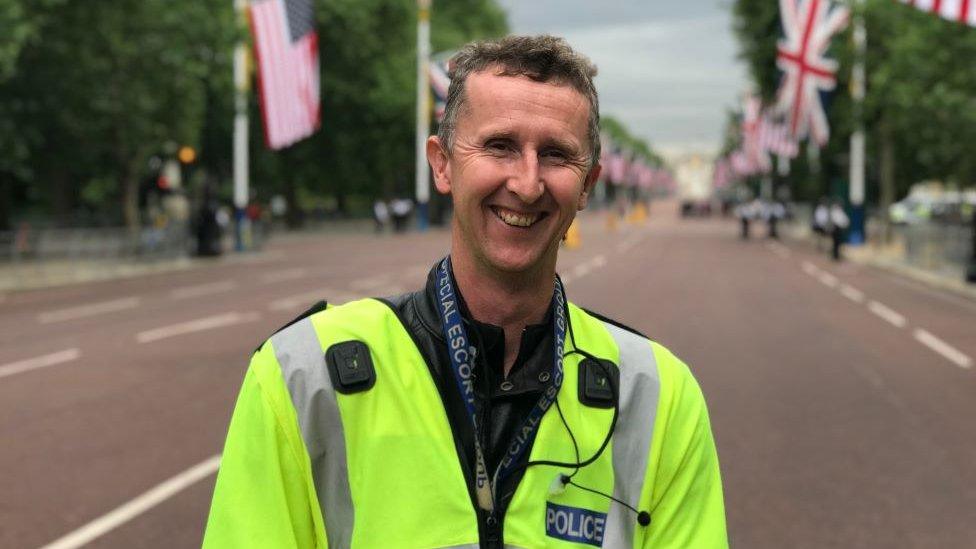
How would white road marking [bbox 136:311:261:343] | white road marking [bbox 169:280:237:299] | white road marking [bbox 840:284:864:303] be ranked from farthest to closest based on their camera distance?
white road marking [bbox 169:280:237:299]
white road marking [bbox 840:284:864:303]
white road marking [bbox 136:311:261:343]

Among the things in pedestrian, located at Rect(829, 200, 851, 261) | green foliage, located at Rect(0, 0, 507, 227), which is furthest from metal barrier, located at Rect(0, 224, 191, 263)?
pedestrian, located at Rect(829, 200, 851, 261)

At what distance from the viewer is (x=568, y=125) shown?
1.91 metres

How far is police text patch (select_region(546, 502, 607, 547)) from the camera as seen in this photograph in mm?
1880

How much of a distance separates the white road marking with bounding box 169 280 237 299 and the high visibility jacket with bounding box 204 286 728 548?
1933 centimetres

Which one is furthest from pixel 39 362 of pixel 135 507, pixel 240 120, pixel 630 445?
pixel 240 120

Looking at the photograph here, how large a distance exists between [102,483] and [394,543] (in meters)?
5.68

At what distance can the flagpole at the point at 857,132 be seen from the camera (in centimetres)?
3509

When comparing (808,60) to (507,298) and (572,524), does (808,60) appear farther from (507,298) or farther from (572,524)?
(572,524)

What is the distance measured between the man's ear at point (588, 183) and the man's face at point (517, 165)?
53 mm

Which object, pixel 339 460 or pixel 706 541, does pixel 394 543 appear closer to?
pixel 339 460

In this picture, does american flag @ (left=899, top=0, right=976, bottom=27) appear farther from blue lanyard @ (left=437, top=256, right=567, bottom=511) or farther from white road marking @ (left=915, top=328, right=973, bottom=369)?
blue lanyard @ (left=437, top=256, right=567, bottom=511)

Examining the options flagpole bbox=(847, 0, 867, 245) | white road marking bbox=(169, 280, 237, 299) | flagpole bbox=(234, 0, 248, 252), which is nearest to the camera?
white road marking bbox=(169, 280, 237, 299)

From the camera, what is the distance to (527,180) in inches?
74.4

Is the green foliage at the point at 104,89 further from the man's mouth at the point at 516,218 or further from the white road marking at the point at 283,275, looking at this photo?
the man's mouth at the point at 516,218
